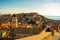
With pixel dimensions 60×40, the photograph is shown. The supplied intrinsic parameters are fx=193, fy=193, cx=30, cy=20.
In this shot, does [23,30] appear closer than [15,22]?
Yes

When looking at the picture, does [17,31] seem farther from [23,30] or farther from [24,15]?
[24,15]

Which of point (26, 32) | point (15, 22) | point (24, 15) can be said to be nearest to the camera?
point (26, 32)

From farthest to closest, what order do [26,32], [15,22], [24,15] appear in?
[24,15] < [15,22] < [26,32]

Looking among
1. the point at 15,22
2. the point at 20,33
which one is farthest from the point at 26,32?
the point at 15,22

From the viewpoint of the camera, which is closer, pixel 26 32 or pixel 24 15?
pixel 26 32

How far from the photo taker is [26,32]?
28.4ft

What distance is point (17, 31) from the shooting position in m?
9.08

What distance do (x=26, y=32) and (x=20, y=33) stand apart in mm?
336

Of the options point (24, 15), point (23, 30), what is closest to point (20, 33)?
point (23, 30)

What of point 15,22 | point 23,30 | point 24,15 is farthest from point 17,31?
point 24,15

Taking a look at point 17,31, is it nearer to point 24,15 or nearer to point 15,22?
point 15,22

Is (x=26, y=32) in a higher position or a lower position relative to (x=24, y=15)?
higher

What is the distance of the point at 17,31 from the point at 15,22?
170 inches

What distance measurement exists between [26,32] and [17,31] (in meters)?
0.60
